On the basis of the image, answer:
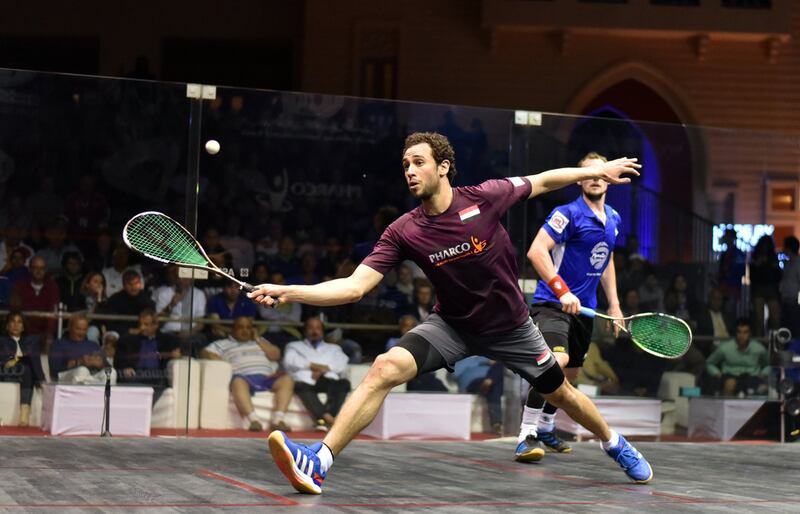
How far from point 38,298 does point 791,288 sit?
5.10m

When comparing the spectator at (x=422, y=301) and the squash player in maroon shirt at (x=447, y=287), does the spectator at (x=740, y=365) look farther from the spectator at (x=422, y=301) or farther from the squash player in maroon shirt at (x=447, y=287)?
the squash player in maroon shirt at (x=447, y=287)

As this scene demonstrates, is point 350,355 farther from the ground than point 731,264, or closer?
closer

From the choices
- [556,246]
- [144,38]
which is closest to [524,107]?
[144,38]

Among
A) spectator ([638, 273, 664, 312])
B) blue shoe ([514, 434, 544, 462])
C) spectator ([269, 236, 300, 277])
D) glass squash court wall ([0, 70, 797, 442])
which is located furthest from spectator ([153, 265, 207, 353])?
spectator ([638, 273, 664, 312])

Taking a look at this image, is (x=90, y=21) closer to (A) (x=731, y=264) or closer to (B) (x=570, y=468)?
(A) (x=731, y=264)

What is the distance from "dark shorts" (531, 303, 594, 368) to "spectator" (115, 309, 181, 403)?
2.44m

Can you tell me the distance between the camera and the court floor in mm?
4891

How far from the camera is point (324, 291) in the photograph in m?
4.99

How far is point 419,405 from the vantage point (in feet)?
28.8

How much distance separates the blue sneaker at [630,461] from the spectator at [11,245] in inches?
159

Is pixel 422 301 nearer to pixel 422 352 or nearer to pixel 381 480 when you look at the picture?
pixel 381 480

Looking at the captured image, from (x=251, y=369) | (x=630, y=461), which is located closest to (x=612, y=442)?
(x=630, y=461)

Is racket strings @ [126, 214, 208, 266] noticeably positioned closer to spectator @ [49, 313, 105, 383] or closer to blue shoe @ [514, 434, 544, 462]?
blue shoe @ [514, 434, 544, 462]

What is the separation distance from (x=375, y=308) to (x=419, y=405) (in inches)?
27.5
